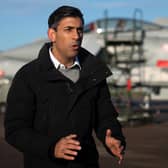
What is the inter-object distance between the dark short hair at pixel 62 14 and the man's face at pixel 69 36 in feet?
0.07

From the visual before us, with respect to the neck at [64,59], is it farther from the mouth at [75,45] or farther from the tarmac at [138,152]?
the tarmac at [138,152]

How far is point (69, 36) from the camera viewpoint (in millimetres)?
3221

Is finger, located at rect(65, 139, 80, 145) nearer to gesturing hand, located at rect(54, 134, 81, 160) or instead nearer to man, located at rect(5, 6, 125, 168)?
gesturing hand, located at rect(54, 134, 81, 160)

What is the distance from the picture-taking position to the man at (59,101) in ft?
10.4

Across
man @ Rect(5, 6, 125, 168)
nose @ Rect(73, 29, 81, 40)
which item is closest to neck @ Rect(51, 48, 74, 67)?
man @ Rect(5, 6, 125, 168)

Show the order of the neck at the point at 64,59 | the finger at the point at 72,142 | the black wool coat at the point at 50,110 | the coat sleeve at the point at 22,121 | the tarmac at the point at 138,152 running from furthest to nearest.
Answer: the tarmac at the point at 138,152 → the neck at the point at 64,59 → the black wool coat at the point at 50,110 → the coat sleeve at the point at 22,121 → the finger at the point at 72,142

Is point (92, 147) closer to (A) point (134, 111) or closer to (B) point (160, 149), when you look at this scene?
(B) point (160, 149)

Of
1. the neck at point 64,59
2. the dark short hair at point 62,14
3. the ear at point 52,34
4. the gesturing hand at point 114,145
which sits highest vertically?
the dark short hair at point 62,14

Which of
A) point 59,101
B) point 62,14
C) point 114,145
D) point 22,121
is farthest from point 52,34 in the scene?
point 114,145

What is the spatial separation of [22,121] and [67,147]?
1.33 ft

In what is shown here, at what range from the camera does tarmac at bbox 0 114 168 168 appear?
Result: 10.1 meters

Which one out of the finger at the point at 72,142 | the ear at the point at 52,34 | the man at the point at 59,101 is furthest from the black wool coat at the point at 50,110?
the finger at the point at 72,142

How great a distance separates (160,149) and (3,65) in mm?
13015

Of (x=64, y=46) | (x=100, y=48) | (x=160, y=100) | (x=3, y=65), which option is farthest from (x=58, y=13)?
(x=160, y=100)
